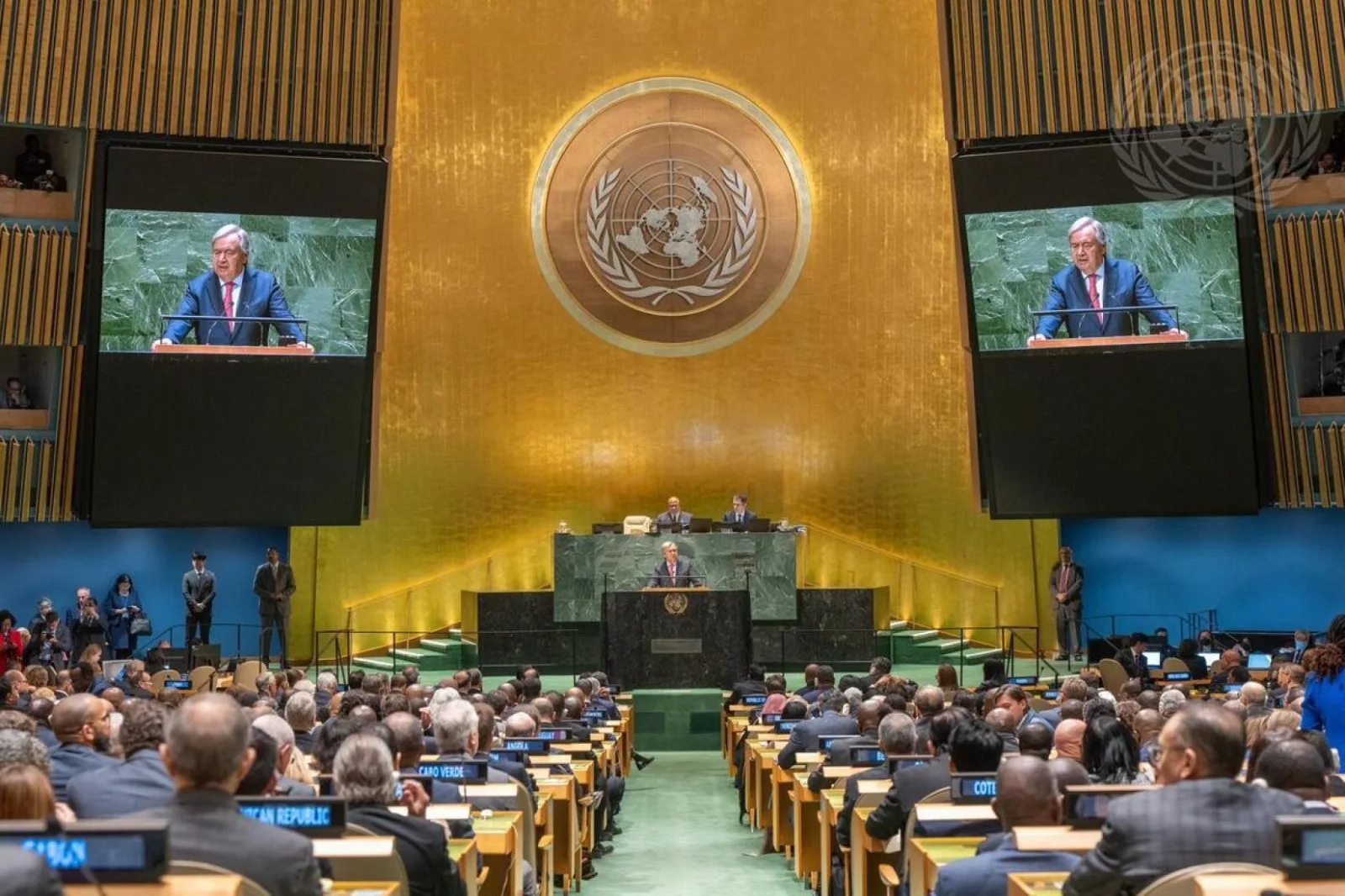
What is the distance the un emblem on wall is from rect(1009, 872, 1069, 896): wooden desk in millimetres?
15326

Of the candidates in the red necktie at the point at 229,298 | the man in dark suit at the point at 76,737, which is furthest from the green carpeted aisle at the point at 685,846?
the red necktie at the point at 229,298

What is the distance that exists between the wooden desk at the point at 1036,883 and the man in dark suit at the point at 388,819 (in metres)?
1.62

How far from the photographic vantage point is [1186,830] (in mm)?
3232

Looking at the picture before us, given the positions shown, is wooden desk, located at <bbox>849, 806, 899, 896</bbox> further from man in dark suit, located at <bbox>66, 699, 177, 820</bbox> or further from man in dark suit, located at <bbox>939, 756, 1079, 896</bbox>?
man in dark suit, located at <bbox>66, 699, 177, 820</bbox>

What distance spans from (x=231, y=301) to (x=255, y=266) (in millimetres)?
416

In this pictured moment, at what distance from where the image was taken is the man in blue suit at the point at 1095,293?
48.0ft

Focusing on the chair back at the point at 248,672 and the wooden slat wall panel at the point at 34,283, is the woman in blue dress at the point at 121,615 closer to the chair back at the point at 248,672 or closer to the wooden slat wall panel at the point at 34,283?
the wooden slat wall panel at the point at 34,283

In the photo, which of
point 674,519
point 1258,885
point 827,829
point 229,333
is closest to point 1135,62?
point 674,519

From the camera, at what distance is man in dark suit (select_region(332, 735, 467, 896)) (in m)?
4.24

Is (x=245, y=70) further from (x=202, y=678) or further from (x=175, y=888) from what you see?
(x=175, y=888)

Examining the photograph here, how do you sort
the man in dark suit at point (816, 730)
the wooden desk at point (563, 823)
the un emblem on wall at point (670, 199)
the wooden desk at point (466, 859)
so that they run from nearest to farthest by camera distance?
the wooden desk at point (466, 859), the wooden desk at point (563, 823), the man in dark suit at point (816, 730), the un emblem on wall at point (670, 199)

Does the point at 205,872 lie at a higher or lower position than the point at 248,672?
lower

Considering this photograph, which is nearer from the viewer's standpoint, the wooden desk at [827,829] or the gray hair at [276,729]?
the gray hair at [276,729]

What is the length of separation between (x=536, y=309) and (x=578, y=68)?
3.04m
